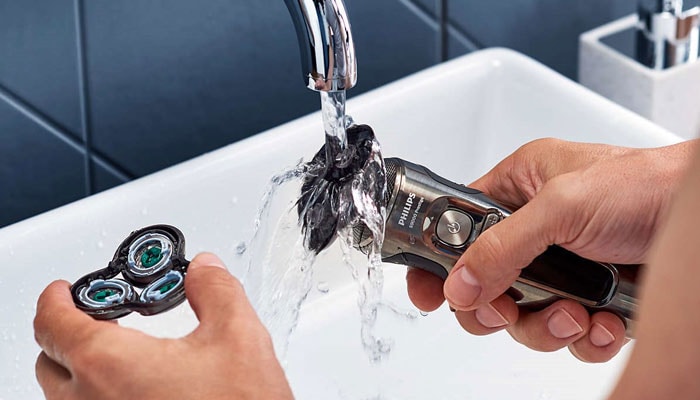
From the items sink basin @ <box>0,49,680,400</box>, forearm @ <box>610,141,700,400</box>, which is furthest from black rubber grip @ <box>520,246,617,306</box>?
forearm @ <box>610,141,700,400</box>

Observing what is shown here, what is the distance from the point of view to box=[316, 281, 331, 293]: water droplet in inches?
26.5

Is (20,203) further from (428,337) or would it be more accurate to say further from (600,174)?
(600,174)

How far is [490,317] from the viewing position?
0.54 m

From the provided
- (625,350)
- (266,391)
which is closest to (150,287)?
(266,391)

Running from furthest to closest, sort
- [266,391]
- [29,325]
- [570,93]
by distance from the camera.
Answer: [570,93], [29,325], [266,391]

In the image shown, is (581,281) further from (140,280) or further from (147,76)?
(147,76)

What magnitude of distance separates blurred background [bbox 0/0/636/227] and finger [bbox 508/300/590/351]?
26 cm

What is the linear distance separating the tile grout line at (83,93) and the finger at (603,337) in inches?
13.4

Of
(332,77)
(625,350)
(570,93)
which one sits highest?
(332,77)

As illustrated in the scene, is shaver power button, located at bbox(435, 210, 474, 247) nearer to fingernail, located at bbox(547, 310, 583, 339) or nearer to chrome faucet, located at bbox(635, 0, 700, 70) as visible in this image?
fingernail, located at bbox(547, 310, 583, 339)

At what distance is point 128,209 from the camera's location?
60 centimetres

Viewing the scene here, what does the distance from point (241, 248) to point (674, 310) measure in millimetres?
452

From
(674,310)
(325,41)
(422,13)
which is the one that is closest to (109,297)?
(325,41)

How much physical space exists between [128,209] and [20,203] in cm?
10
